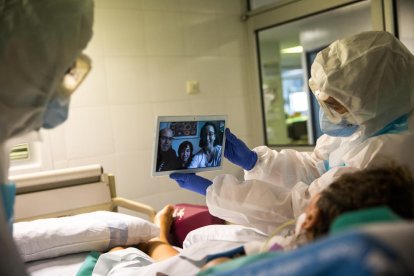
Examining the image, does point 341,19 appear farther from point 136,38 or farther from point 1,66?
point 1,66

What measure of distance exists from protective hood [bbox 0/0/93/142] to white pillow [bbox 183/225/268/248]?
0.89 m

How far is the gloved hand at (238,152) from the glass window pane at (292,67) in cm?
131

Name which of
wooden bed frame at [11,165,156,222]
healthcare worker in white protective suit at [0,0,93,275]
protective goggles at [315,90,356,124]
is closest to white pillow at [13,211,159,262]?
→ wooden bed frame at [11,165,156,222]

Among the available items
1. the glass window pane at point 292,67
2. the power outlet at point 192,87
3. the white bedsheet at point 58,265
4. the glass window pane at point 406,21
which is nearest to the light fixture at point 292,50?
the glass window pane at point 292,67

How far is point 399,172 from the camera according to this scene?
91 centimetres

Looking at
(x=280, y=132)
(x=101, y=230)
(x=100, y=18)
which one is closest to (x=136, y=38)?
(x=100, y=18)

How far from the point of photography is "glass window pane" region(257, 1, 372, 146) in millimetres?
3285

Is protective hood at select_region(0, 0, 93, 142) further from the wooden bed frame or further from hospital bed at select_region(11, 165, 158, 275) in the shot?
the wooden bed frame

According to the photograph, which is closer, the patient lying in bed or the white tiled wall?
the patient lying in bed

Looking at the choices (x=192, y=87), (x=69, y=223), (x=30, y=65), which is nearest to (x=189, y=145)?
(x=69, y=223)

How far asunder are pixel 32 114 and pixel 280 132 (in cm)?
294

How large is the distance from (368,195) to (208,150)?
0.94 meters

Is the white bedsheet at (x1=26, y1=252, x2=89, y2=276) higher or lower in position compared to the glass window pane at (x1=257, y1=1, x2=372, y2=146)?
lower

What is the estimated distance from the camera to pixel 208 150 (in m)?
→ 1.71
